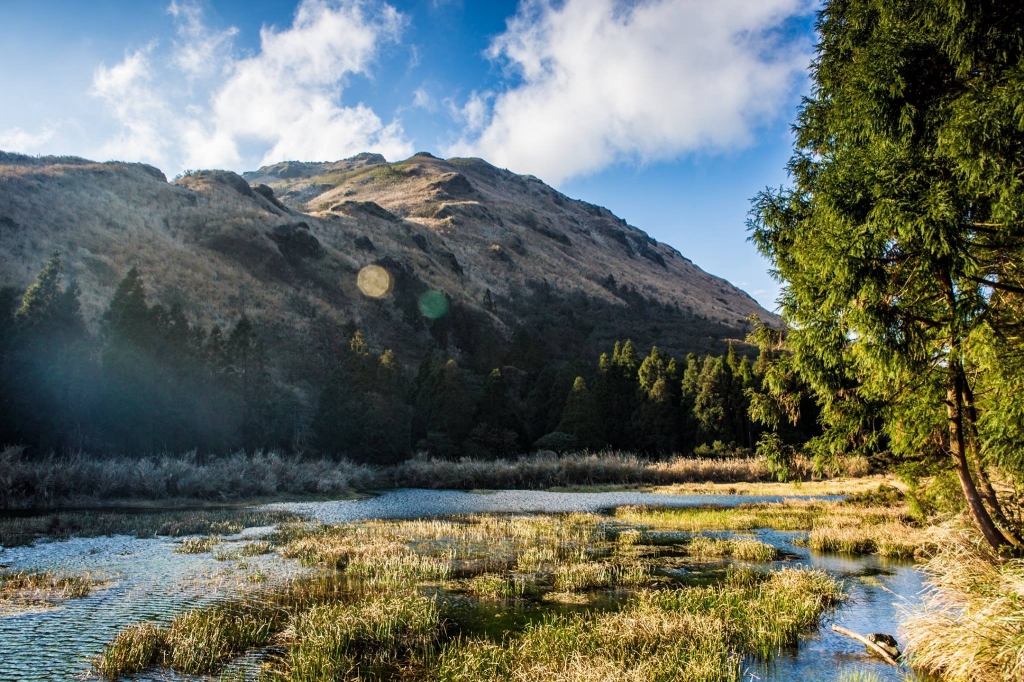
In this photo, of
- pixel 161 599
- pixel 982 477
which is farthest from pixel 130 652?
pixel 982 477

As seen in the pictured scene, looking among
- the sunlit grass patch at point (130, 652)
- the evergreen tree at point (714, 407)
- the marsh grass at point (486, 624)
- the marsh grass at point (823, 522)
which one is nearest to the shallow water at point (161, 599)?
Answer: the sunlit grass patch at point (130, 652)

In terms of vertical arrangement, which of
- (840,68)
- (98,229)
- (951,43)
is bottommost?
(951,43)

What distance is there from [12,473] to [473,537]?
26.3 m

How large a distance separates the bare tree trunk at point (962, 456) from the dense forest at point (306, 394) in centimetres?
1840

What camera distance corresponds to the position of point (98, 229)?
81.1 meters

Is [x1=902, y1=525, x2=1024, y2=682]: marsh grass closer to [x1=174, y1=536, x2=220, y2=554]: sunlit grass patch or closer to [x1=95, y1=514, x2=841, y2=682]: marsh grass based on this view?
[x1=95, y1=514, x2=841, y2=682]: marsh grass

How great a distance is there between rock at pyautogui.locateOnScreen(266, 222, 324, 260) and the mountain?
0.78 feet

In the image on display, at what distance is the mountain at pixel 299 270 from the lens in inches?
2975

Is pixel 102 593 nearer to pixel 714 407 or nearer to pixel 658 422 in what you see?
pixel 714 407

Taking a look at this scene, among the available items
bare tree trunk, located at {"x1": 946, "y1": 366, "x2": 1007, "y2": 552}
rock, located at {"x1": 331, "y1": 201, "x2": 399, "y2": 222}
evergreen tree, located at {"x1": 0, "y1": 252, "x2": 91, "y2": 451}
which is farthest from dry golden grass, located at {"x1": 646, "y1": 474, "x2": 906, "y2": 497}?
rock, located at {"x1": 331, "y1": 201, "x2": 399, "y2": 222}

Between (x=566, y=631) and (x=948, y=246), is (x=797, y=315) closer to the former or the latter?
(x=948, y=246)

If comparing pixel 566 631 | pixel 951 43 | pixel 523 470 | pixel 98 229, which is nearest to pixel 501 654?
pixel 566 631

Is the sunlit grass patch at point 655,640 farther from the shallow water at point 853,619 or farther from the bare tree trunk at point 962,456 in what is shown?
the bare tree trunk at point 962,456

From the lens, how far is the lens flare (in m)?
102
